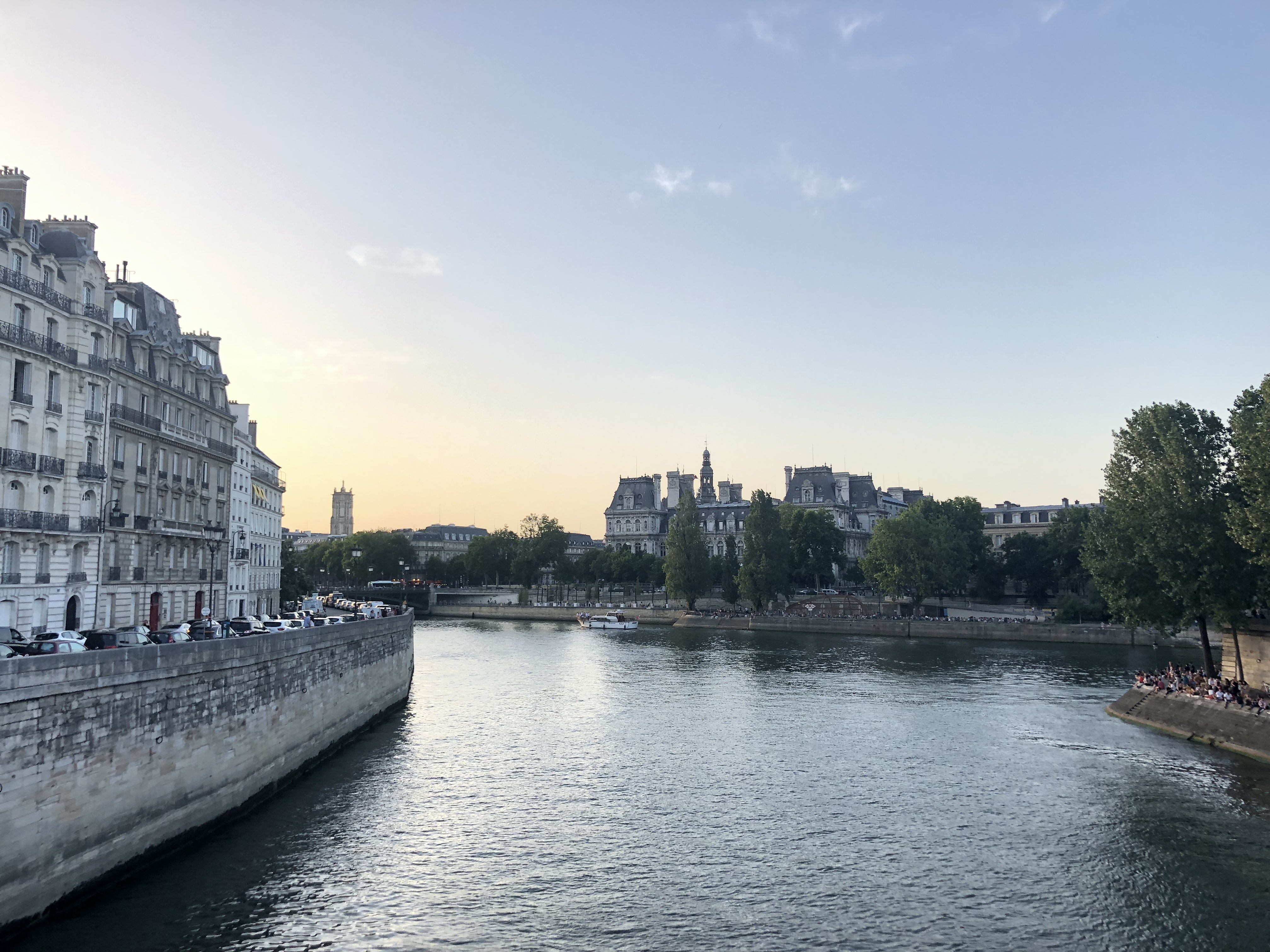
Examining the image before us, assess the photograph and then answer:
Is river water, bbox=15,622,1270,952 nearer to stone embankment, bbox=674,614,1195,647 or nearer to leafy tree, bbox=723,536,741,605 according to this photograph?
stone embankment, bbox=674,614,1195,647

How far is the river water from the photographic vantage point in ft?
78.8

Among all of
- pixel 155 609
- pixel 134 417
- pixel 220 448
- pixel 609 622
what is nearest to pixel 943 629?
pixel 609 622

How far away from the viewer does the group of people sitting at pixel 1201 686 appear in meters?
44.9

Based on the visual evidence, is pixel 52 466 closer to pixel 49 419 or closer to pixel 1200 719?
pixel 49 419

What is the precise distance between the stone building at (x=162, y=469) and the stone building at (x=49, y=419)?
3038 mm

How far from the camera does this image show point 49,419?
40.9 meters

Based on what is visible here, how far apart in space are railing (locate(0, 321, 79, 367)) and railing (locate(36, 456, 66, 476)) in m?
4.26

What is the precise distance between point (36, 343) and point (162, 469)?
1518cm

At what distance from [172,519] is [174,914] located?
35.9 meters

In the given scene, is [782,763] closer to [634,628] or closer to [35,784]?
[35,784]

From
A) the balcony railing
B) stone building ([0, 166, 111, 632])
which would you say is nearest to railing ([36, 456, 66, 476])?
stone building ([0, 166, 111, 632])

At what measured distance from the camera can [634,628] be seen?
134 m

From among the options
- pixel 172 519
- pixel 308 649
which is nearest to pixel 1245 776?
pixel 308 649

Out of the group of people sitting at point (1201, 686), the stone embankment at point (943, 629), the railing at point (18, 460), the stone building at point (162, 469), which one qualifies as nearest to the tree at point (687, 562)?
the stone embankment at point (943, 629)
